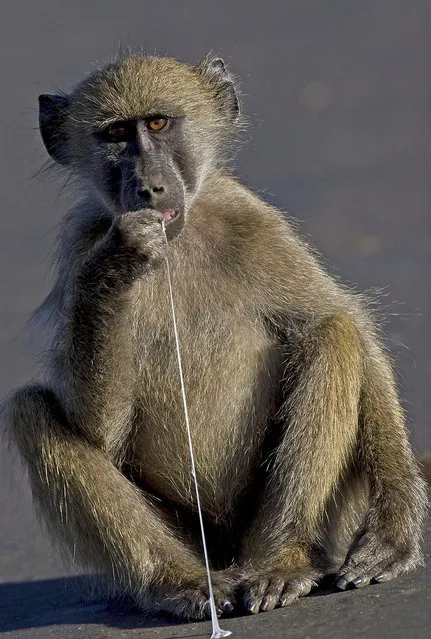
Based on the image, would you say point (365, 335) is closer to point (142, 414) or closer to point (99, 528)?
point (142, 414)

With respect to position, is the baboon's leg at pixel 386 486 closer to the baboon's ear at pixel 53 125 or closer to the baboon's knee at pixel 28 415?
the baboon's knee at pixel 28 415

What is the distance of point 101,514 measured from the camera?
15.7 feet

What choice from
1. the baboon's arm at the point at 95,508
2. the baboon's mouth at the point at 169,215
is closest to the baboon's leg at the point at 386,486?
the baboon's arm at the point at 95,508

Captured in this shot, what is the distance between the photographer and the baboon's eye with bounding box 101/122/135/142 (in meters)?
5.18

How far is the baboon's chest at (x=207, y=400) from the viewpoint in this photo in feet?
16.6

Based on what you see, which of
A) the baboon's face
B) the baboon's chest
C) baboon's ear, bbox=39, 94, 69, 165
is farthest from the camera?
baboon's ear, bbox=39, 94, 69, 165

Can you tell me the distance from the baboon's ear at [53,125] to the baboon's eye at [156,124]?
72cm

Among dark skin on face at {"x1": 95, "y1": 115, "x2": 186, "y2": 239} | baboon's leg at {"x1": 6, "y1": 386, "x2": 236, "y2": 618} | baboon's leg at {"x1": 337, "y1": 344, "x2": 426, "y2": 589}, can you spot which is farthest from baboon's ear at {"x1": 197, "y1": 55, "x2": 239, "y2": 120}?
baboon's leg at {"x1": 6, "y1": 386, "x2": 236, "y2": 618}

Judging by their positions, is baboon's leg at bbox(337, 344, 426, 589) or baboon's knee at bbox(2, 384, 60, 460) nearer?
baboon's leg at bbox(337, 344, 426, 589)

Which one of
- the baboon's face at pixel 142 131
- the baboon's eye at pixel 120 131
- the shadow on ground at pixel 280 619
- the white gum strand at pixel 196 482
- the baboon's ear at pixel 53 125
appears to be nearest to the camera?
the shadow on ground at pixel 280 619

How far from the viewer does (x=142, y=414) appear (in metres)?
5.09

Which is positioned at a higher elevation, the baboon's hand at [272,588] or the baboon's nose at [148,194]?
the baboon's nose at [148,194]

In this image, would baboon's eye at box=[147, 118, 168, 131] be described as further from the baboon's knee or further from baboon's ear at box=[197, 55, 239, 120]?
the baboon's knee

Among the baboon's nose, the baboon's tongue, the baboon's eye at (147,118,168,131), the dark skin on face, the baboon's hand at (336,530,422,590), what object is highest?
the baboon's eye at (147,118,168,131)
